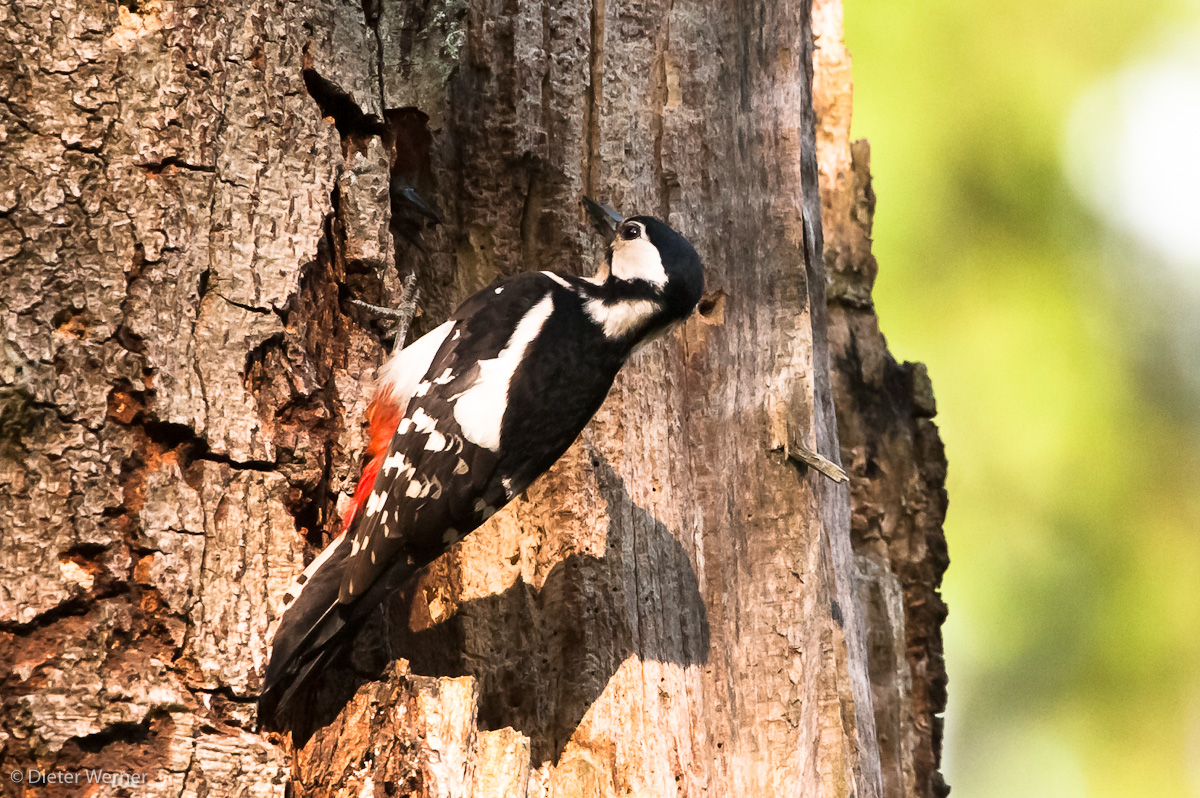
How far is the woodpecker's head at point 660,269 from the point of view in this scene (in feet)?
7.52

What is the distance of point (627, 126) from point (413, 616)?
1.22 metres

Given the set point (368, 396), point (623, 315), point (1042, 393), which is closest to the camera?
point (368, 396)

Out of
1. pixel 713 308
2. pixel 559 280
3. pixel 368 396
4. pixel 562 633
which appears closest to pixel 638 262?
pixel 559 280

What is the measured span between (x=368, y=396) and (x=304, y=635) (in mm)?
518

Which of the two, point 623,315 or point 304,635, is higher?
point 623,315

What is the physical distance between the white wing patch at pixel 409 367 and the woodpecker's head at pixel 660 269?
41 cm

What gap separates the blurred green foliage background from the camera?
463 cm

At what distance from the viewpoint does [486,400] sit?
7.39 feet

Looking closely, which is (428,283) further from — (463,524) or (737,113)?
(737,113)

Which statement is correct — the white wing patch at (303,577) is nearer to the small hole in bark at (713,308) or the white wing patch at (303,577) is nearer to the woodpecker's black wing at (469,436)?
the woodpecker's black wing at (469,436)

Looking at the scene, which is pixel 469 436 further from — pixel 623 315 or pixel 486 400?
pixel 623 315

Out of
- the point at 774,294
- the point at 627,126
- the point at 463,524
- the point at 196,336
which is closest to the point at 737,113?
the point at 627,126

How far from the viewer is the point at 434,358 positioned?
2.30 metres

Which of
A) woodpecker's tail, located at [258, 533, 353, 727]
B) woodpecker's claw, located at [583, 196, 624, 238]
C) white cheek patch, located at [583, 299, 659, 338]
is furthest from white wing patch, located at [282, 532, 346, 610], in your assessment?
woodpecker's claw, located at [583, 196, 624, 238]
